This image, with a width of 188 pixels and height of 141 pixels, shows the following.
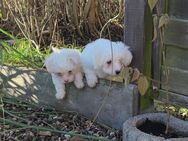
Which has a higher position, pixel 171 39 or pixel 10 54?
pixel 171 39

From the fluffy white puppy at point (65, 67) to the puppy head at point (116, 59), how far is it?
29 centimetres

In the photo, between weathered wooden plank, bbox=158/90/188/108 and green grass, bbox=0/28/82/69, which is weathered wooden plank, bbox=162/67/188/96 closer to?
weathered wooden plank, bbox=158/90/188/108

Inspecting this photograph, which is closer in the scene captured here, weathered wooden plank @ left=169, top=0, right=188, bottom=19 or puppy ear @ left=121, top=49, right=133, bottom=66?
weathered wooden plank @ left=169, top=0, right=188, bottom=19

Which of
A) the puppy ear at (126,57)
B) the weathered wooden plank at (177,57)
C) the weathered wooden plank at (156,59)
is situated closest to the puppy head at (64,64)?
the puppy ear at (126,57)

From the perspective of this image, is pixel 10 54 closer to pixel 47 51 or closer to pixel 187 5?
pixel 47 51

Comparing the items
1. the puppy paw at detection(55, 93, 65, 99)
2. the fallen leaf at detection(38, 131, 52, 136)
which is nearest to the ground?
the fallen leaf at detection(38, 131, 52, 136)

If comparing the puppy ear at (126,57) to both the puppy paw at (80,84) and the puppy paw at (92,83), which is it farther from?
the puppy paw at (80,84)

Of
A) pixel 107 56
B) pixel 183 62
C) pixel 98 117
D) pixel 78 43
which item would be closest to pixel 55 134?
pixel 98 117

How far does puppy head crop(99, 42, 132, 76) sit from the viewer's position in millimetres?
3311

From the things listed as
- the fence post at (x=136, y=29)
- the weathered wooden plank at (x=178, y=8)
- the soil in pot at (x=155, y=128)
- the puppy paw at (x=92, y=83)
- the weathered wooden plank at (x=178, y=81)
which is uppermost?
the weathered wooden plank at (x=178, y=8)

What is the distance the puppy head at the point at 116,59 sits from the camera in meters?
3.31

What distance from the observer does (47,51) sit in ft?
15.0

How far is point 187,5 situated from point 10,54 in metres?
1.88

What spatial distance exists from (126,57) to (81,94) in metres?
0.59
